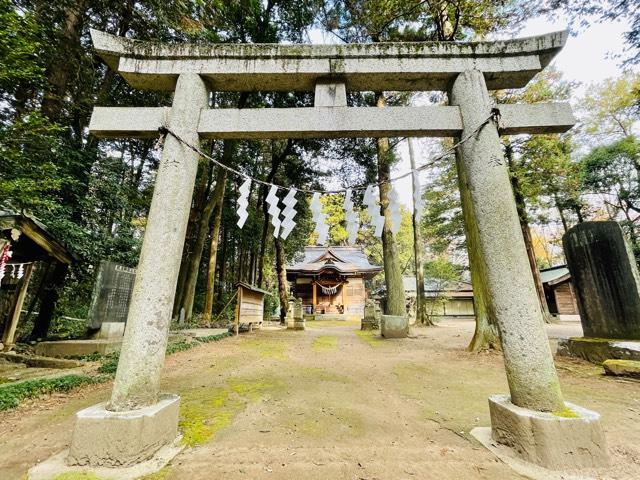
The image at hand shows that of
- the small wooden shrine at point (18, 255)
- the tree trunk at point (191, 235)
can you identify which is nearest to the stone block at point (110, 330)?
the small wooden shrine at point (18, 255)

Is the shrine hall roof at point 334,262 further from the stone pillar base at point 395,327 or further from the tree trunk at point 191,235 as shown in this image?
the stone pillar base at point 395,327

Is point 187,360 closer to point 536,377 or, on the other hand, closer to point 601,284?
point 536,377

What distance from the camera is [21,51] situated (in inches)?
198

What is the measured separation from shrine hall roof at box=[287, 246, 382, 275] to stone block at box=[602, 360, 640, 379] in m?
17.7

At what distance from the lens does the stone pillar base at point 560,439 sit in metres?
2.01

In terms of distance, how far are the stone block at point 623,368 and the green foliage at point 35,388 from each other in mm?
8411

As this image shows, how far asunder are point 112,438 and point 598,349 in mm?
7218

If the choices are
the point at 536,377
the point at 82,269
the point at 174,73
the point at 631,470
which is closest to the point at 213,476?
the point at 536,377

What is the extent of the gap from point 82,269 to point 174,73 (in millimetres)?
8931

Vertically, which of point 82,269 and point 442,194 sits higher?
point 442,194

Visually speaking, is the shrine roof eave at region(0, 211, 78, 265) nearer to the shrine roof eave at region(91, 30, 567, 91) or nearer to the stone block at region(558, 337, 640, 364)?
the shrine roof eave at region(91, 30, 567, 91)

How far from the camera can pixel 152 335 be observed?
8.00 feet

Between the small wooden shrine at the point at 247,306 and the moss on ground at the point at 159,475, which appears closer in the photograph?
the moss on ground at the point at 159,475

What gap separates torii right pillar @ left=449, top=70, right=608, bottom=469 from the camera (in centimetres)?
205
